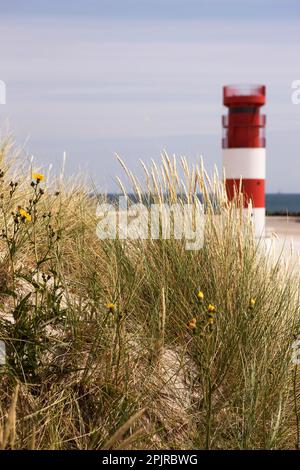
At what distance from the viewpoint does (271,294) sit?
387 centimetres

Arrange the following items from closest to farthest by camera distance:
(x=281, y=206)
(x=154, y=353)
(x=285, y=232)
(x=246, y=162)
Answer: (x=154, y=353), (x=285, y=232), (x=246, y=162), (x=281, y=206)

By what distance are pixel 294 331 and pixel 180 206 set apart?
3.90 feet

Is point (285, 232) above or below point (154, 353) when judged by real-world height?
above

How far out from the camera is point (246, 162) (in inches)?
369

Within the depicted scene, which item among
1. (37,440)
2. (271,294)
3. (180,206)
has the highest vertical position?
(180,206)

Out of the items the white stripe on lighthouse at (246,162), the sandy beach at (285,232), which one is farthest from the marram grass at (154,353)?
the white stripe on lighthouse at (246,162)

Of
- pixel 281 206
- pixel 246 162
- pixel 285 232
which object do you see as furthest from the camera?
pixel 281 206

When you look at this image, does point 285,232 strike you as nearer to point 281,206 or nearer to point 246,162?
point 246,162

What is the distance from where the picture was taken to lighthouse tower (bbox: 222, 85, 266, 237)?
367 inches

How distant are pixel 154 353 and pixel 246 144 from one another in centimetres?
664

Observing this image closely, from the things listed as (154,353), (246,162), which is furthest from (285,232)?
(246,162)
